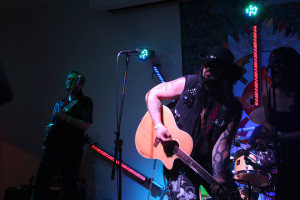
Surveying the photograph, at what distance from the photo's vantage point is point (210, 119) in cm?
317

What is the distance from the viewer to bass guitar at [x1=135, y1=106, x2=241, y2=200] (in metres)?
2.97

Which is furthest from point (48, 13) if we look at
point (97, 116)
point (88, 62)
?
point (97, 116)

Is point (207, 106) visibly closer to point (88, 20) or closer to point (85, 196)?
point (85, 196)

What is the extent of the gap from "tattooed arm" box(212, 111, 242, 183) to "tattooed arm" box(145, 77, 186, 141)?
47cm

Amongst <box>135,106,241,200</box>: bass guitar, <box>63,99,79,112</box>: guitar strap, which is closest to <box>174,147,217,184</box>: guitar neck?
<box>135,106,241,200</box>: bass guitar

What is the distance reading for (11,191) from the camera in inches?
218

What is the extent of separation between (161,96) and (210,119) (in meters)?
0.59

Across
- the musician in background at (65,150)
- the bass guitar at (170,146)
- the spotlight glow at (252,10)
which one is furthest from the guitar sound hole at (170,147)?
the spotlight glow at (252,10)

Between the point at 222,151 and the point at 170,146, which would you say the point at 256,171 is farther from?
the point at 170,146

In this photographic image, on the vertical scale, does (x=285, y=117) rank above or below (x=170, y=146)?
above

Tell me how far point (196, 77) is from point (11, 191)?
3.96 meters

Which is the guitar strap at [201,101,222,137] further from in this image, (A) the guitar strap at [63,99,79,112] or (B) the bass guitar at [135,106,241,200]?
(A) the guitar strap at [63,99,79,112]

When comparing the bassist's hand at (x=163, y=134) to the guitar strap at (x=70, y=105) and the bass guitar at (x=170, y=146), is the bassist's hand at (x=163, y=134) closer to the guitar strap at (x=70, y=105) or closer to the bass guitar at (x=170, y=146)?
the bass guitar at (x=170, y=146)

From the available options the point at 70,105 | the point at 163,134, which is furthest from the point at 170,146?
the point at 70,105
